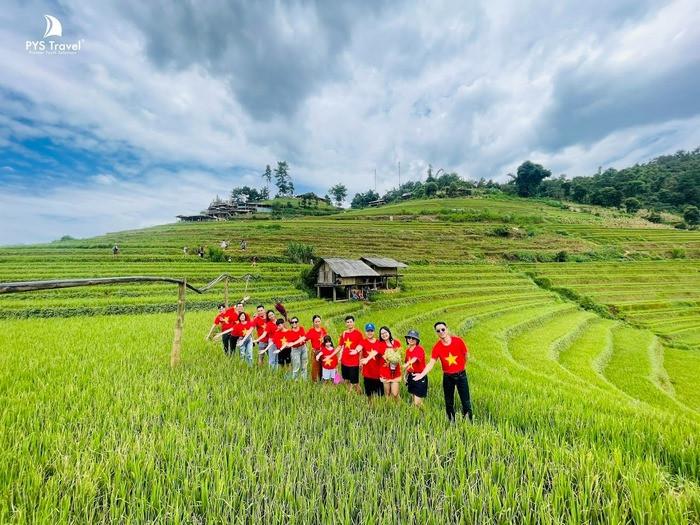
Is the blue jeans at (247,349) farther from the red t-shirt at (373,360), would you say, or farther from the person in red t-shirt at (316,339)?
the red t-shirt at (373,360)

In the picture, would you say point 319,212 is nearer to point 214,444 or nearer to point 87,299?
point 87,299

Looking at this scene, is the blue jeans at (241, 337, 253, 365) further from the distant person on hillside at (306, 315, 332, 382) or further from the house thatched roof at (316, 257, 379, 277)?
the house thatched roof at (316, 257, 379, 277)

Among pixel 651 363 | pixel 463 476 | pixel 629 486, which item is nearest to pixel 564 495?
pixel 629 486

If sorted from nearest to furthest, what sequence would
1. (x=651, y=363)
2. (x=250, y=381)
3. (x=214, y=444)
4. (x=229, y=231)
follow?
(x=214, y=444), (x=250, y=381), (x=651, y=363), (x=229, y=231)

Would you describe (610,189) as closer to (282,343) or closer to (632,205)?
(632,205)

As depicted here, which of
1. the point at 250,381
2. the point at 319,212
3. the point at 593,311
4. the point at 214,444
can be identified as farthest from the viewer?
the point at 319,212

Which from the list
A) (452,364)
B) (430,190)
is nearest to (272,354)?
(452,364)

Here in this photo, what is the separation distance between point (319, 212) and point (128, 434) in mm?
75069

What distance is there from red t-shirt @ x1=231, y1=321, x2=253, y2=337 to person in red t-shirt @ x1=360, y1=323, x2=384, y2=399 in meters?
3.51

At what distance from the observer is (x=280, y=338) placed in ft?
23.9

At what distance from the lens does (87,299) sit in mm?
18047

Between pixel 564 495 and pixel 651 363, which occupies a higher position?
pixel 564 495

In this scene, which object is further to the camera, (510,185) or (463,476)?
(510,185)

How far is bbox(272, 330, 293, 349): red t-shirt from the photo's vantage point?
7.02m
